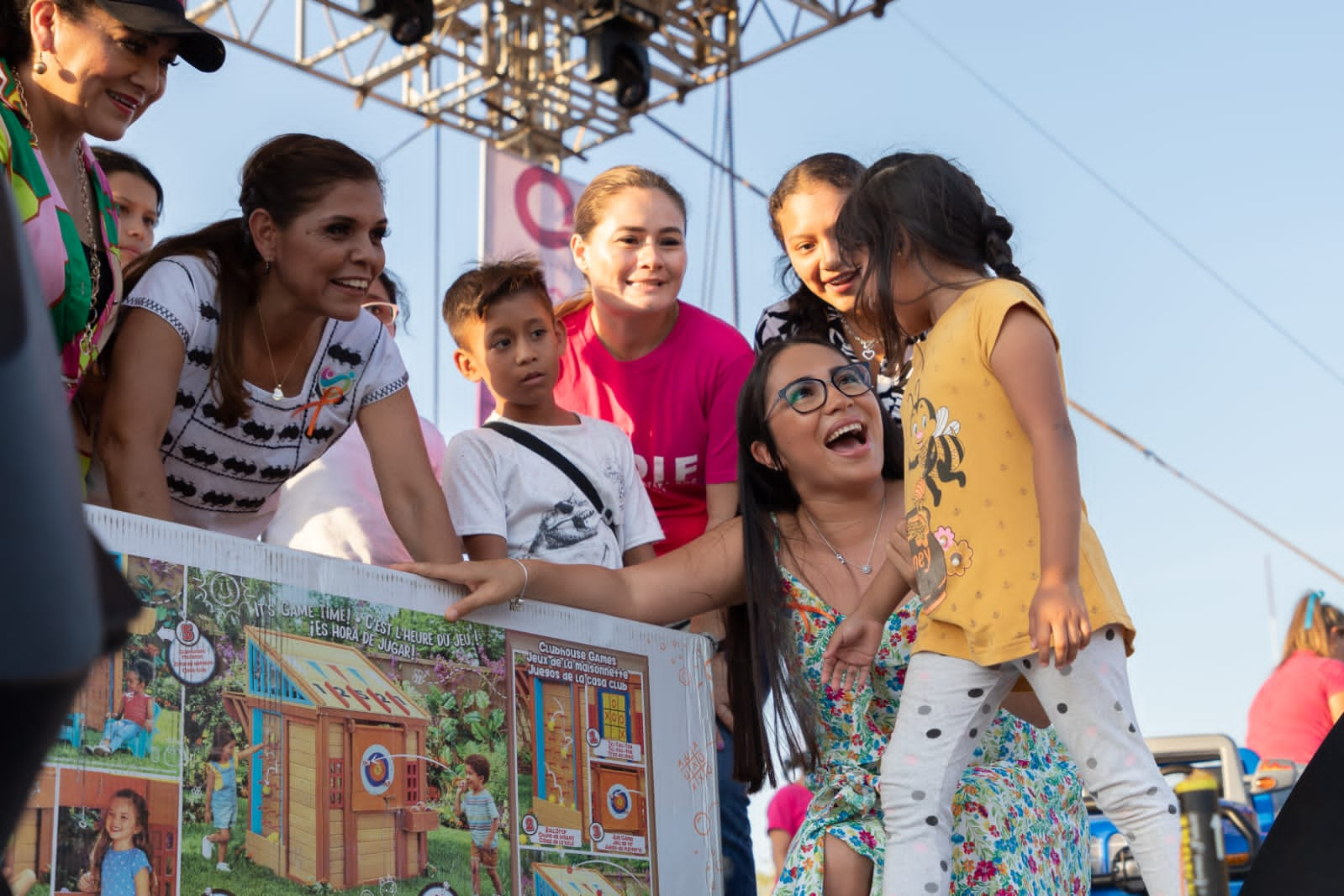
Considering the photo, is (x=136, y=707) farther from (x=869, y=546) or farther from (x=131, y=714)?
(x=869, y=546)

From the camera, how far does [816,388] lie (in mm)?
2611

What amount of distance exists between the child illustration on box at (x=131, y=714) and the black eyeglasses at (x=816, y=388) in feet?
4.24

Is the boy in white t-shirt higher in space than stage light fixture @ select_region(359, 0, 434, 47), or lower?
lower

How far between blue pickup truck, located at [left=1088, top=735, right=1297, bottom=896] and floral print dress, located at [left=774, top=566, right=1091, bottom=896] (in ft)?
6.33

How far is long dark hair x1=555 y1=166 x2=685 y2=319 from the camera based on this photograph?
11.9 ft

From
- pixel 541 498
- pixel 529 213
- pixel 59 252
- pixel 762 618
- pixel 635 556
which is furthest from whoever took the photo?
pixel 529 213

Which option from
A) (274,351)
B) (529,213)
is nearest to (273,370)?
(274,351)

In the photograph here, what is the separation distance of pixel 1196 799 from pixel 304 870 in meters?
2.30

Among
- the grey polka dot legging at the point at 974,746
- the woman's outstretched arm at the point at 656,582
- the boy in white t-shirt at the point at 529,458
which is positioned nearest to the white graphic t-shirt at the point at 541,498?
the boy in white t-shirt at the point at 529,458

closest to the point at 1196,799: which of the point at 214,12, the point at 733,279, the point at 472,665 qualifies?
the point at 472,665

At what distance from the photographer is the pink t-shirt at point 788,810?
6.84 meters

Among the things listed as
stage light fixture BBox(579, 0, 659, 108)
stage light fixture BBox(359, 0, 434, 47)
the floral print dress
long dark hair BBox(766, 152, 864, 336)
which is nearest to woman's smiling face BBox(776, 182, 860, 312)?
long dark hair BBox(766, 152, 864, 336)

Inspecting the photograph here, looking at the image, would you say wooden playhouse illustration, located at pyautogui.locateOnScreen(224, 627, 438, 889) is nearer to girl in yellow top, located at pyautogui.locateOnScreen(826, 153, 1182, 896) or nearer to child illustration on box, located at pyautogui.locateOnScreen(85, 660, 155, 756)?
child illustration on box, located at pyautogui.locateOnScreen(85, 660, 155, 756)

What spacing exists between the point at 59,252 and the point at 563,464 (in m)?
1.26
